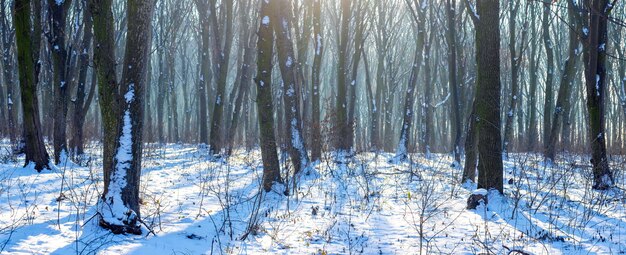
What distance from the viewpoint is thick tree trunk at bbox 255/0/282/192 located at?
712 cm

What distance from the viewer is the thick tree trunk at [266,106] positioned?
7.12 metres

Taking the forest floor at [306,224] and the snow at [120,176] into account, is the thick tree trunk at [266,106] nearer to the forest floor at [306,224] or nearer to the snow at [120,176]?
the forest floor at [306,224]

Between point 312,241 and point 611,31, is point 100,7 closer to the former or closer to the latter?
point 312,241

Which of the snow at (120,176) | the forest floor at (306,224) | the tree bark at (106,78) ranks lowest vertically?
the forest floor at (306,224)

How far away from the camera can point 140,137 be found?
482 centimetres

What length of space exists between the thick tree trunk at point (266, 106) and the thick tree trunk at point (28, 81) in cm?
362

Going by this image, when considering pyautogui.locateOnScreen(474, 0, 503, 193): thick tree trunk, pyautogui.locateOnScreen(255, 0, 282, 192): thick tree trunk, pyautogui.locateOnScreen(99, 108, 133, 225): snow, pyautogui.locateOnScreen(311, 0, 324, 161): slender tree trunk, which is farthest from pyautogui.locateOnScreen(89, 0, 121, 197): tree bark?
pyautogui.locateOnScreen(311, 0, 324, 161): slender tree trunk

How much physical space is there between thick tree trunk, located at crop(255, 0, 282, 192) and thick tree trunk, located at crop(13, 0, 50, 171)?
3.62 metres

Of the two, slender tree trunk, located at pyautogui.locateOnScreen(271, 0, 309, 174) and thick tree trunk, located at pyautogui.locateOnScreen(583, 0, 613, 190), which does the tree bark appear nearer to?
slender tree trunk, located at pyautogui.locateOnScreen(271, 0, 309, 174)

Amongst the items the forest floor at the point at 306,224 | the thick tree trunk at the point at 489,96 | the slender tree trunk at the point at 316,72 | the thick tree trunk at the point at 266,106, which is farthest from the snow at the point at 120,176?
the slender tree trunk at the point at 316,72

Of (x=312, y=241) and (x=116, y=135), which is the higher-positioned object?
(x=116, y=135)

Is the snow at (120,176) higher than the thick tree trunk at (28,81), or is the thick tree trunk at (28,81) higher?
the thick tree trunk at (28,81)

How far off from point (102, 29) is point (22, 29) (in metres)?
3.47

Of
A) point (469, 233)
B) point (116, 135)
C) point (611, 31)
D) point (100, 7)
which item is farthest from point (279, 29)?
point (611, 31)
